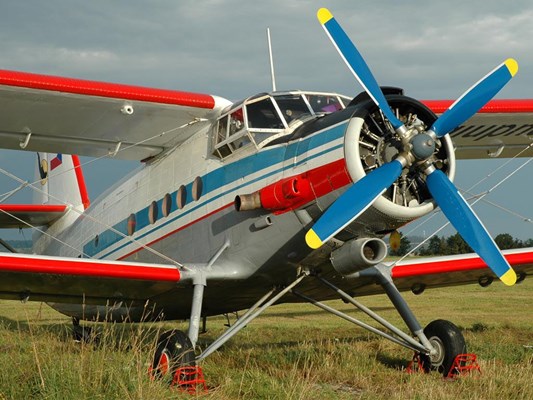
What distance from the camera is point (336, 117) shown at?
6.62m

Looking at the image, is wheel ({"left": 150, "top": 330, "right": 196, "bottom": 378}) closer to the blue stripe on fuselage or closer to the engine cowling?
the blue stripe on fuselage

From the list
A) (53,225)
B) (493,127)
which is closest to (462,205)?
(493,127)

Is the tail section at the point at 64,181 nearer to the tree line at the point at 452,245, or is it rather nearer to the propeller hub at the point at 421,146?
the propeller hub at the point at 421,146

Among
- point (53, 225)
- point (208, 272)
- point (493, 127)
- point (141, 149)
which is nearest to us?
point (208, 272)

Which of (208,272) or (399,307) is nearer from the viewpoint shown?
(208,272)

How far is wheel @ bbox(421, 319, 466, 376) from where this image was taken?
26.0ft

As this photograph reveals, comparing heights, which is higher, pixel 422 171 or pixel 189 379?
pixel 422 171

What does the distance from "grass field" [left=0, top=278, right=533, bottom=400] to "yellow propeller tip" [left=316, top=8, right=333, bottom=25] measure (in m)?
3.48

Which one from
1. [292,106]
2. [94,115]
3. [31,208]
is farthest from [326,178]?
[31,208]

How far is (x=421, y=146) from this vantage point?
6.22 meters

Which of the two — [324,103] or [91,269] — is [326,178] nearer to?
[324,103]

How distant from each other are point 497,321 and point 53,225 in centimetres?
881

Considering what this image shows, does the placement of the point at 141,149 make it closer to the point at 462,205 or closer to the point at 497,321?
the point at 462,205

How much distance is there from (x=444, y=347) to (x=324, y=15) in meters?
4.01
